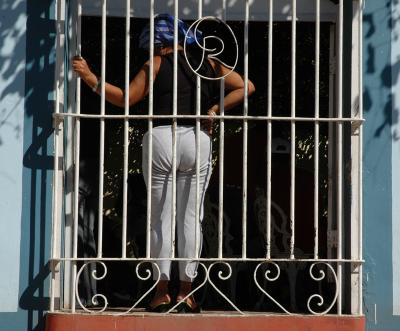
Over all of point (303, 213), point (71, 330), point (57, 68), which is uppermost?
point (57, 68)

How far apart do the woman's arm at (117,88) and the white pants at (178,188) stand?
0.23m

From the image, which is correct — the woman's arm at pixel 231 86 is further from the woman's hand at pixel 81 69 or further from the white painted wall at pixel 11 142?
the white painted wall at pixel 11 142

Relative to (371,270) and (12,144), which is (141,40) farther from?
(371,270)

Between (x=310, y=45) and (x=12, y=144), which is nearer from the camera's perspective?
(x=12, y=144)

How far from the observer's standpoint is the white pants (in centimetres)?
699

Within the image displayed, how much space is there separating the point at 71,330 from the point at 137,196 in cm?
136

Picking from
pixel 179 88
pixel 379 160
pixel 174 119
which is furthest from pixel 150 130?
pixel 379 160

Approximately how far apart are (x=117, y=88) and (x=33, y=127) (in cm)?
54

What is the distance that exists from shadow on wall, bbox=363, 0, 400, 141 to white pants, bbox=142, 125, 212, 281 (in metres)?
1.00

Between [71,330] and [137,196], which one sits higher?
[137,196]

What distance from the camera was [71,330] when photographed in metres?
6.83

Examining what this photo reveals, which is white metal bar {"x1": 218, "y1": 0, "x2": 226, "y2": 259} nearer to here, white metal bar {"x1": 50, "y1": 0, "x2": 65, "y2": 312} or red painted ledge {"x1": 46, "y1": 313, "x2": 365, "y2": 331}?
red painted ledge {"x1": 46, "y1": 313, "x2": 365, "y2": 331}

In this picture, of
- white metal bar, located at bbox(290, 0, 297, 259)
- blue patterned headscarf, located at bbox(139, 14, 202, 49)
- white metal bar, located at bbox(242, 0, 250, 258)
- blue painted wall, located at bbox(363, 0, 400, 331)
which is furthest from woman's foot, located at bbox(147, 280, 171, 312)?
blue patterned headscarf, located at bbox(139, 14, 202, 49)

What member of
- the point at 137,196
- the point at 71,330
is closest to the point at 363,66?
the point at 137,196
